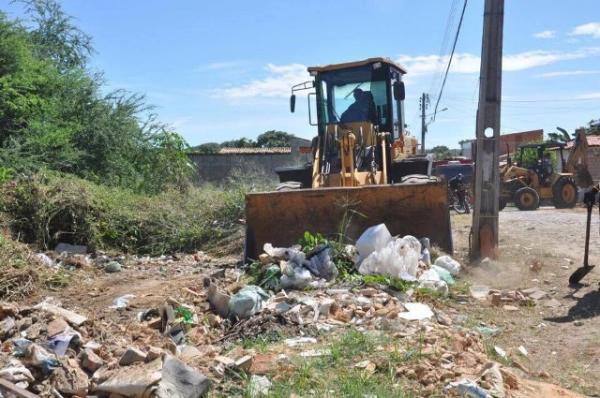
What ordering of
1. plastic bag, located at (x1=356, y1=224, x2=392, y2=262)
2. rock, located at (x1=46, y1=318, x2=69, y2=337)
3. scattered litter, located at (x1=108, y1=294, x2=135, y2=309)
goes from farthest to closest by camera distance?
plastic bag, located at (x1=356, y1=224, x2=392, y2=262), scattered litter, located at (x1=108, y1=294, x2=135, y2=309), rock, located at (x1=46, y1=318, x2=69, y2=337)

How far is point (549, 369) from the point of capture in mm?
4977

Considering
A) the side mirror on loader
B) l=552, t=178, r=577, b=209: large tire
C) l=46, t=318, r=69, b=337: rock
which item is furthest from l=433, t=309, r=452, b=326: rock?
l=552, t=178, r=577, b=209: large tire

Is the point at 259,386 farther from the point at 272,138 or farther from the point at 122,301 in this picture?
the point at 272,138

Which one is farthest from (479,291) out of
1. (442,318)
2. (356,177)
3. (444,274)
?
(356,177)

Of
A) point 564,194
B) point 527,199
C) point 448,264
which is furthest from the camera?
point 564,194

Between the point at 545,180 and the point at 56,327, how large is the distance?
18.7 meters

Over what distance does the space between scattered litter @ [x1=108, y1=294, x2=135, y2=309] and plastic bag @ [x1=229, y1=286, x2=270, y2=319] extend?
4.21 feet

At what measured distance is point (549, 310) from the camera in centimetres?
680

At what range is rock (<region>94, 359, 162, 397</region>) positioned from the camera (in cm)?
392

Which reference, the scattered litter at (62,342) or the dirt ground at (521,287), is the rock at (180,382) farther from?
the dirt ground at (521,287)

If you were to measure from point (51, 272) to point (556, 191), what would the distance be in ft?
54.1

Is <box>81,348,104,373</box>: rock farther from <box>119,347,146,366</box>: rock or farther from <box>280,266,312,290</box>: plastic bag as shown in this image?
<box>280,266,312,290</box>: plastic bag

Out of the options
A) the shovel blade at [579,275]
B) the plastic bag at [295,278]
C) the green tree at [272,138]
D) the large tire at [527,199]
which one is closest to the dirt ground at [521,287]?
the shovel blade at [579,275]

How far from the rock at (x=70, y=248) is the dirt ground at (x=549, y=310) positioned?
6057 mm
